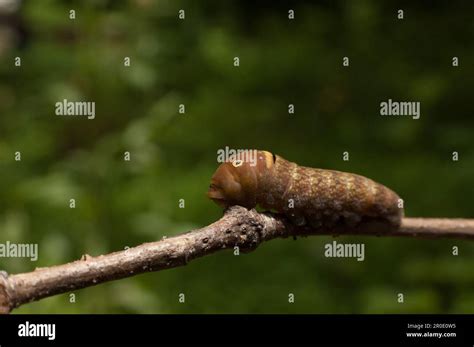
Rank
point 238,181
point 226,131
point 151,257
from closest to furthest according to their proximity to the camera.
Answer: point 151,257 < point 238,181 < point 226,131

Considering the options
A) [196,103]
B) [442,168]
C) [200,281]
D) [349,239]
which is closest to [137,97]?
[196,103]

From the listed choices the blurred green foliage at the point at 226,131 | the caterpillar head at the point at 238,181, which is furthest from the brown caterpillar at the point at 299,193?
the blurred green foliage at the point at 226,131

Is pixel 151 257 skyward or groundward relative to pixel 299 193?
groundward

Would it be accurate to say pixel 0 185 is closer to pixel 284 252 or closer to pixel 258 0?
pixel 284 252

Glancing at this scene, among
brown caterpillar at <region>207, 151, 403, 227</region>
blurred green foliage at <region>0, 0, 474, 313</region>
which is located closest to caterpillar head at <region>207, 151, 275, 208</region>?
brown caterpillar at <region>207, 151, 403, 227</region>

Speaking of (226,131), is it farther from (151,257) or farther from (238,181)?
(151,257)

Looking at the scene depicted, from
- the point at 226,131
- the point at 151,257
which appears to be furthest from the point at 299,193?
the point at 226,131

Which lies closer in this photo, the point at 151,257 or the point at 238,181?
the point at 151,257
